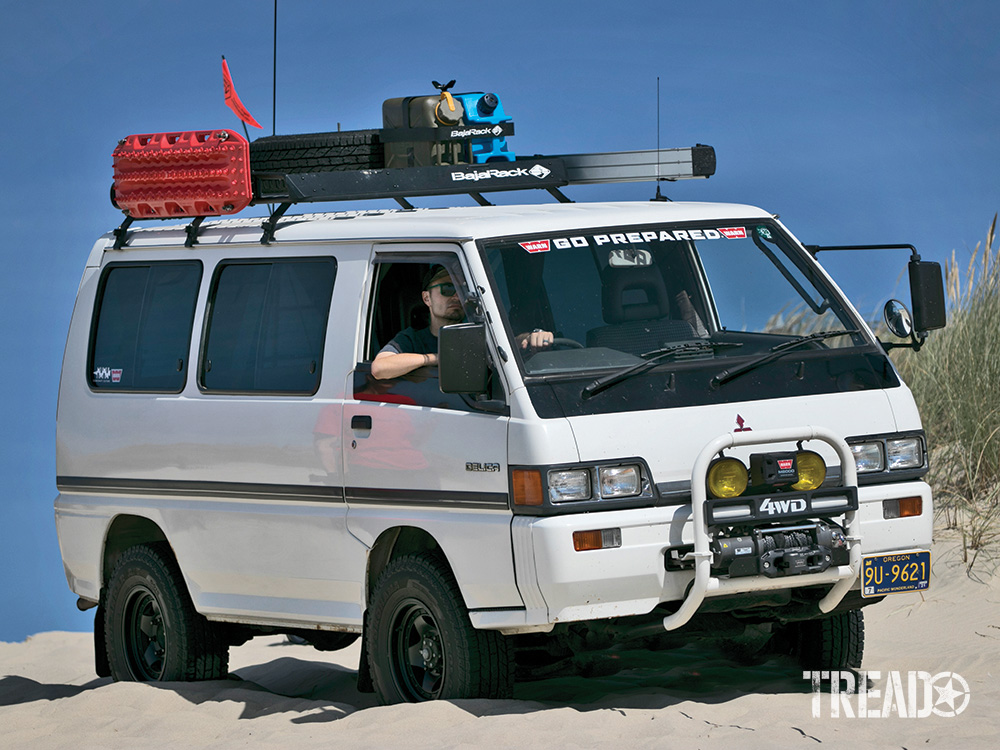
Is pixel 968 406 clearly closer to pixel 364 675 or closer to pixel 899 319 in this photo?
pixel 899 319

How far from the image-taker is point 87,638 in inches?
637

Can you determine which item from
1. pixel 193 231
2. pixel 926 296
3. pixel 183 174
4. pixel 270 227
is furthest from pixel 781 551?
pixel 183 174

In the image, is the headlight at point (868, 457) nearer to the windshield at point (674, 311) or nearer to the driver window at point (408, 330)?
the windshield at point (674, 311)

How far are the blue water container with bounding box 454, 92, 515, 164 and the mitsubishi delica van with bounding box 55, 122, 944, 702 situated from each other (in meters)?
0.98

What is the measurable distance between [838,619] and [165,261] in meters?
4.22

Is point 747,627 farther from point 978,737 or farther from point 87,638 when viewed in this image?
point 87,638

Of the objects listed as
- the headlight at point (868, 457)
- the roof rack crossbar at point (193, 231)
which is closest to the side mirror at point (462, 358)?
the headlight at point (868, 457)

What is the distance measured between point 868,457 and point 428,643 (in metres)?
2.21

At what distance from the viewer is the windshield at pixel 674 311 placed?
23.3 feet

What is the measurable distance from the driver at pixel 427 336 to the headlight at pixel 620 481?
789 mm

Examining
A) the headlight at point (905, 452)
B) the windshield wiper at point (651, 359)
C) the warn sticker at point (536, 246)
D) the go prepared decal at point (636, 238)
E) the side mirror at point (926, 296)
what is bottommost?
the headlight at point (905, 452)

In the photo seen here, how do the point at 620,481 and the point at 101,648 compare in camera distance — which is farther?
the point at 101,648

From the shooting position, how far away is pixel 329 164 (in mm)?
8945

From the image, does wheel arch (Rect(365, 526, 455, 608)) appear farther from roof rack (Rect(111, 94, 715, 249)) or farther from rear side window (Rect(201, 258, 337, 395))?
roof rack (Rect(111, 94, 715, 249))
